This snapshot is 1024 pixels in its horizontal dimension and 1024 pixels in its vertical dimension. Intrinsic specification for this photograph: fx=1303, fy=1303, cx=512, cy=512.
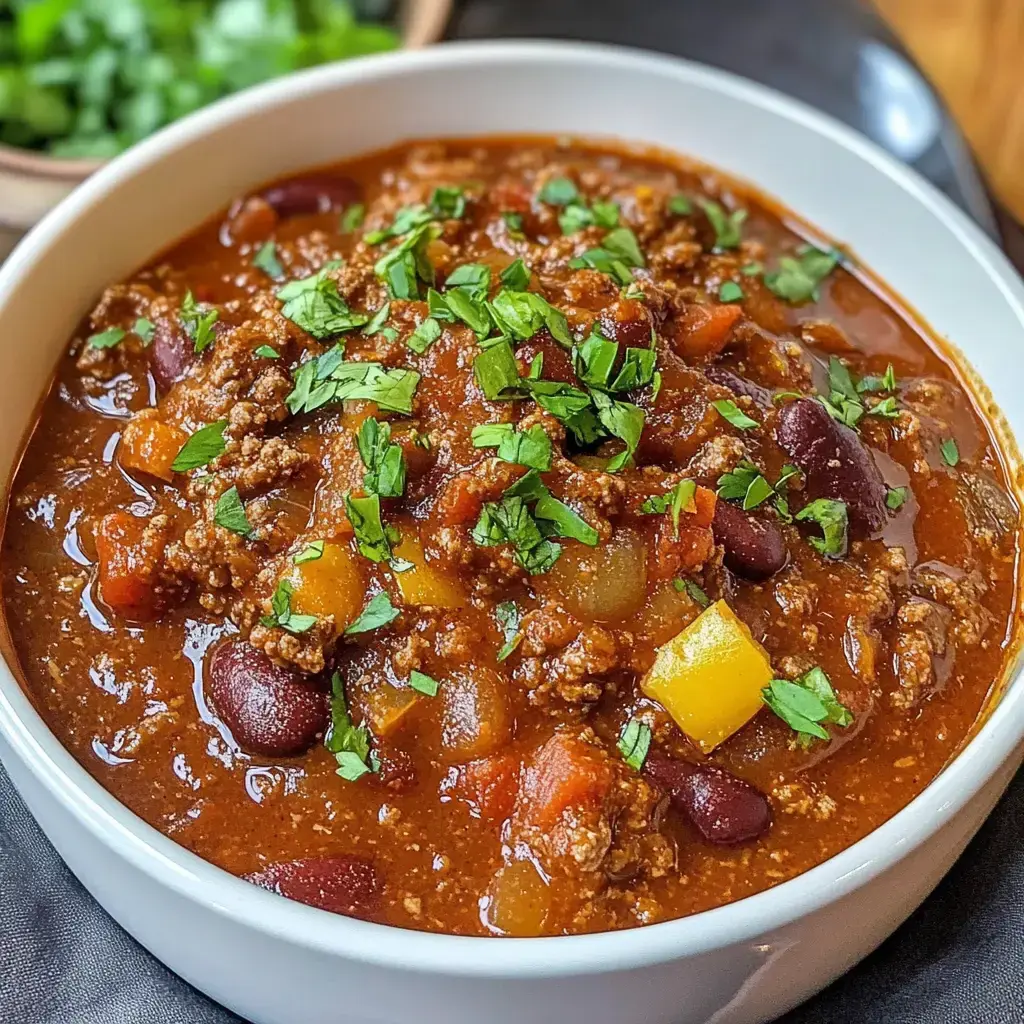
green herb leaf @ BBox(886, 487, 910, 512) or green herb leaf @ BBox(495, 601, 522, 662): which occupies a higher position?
green herb leaf @ BBox(886, 487, 910, 512)

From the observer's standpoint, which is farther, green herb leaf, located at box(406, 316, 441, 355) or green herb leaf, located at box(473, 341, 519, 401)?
green herb leaf, located at box(406, 316, 441, 355)

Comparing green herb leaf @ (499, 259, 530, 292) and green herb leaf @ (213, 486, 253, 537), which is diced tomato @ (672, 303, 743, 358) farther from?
green herb leaf @ (213, 486, 253, 537)

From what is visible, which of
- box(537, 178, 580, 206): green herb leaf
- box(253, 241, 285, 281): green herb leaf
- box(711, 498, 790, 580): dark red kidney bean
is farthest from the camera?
box(537, 178, 580, 206): green herb leaf

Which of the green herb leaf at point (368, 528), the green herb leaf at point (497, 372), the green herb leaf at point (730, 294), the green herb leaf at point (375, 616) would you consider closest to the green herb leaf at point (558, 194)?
the green herb leaf at point (730, 294)

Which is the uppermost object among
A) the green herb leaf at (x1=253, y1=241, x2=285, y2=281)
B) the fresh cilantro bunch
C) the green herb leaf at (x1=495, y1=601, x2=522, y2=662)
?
the green herb leaf at (x1=495, y1=601, x2=522, y2=662)

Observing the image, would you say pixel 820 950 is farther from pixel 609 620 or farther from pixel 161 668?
pixel 161 668

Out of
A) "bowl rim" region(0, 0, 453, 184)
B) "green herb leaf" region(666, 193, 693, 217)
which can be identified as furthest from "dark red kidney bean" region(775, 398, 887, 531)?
"bowl rim" region(0, 0, 453, 184)

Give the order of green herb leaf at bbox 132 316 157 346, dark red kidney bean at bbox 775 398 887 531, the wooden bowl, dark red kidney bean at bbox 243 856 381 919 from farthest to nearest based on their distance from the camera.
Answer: the wooden bowl
green herb leaf at bbox 132 316 157 346
dark red kidney bean at bbox 775 398 887 531
dark red kidney bean at bbox 243 856 381 919
